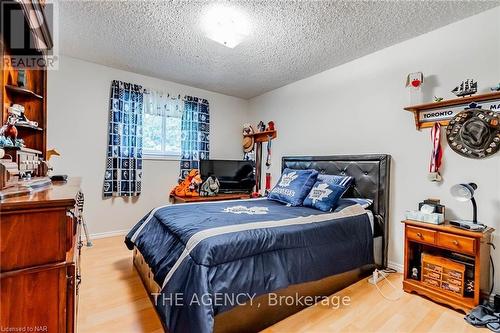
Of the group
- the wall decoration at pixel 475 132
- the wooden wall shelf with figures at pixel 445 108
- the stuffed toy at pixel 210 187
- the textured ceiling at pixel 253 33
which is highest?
the textured ceiling at pixel 253 33

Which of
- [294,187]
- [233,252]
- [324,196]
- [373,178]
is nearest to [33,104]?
[233,252]

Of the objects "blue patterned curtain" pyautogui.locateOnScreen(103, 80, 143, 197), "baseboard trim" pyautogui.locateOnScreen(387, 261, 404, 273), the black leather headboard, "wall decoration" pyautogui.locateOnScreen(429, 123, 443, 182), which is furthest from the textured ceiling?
"baseboard trim" pyautogui.locateOnScreen(387, 261, 404, 273)

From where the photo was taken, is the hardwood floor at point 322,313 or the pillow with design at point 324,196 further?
the pillow with design at point 324,196

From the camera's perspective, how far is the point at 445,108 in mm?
2262

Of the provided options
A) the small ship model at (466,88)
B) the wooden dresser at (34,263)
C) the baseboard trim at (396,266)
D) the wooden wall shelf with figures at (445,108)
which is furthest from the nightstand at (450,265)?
the wooden dresser at (34,263)

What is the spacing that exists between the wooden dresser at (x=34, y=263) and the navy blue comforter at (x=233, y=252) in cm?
62

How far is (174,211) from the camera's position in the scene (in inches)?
87.3

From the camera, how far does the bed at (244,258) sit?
4.59 feet

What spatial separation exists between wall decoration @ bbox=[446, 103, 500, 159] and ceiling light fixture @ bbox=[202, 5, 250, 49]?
214cm

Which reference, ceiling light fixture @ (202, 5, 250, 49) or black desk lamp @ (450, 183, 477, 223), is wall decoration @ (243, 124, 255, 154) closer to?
ceiling light fixture @ (202, 5, 250, 49)

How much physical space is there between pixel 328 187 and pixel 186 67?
8.30ft

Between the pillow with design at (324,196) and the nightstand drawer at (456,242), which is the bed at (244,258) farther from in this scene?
the nightstand drawer at (456,242)

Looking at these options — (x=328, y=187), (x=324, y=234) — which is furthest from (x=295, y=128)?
(x=324, y=234)
